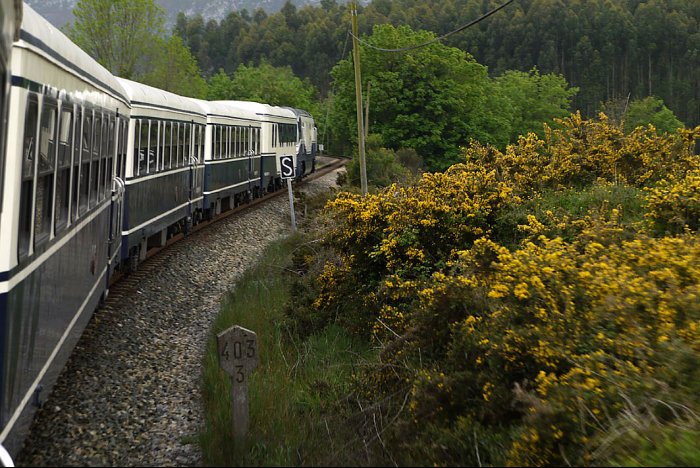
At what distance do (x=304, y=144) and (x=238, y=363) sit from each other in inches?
1227

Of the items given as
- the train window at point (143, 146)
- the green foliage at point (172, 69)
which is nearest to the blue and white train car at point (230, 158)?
the train window at point (143, 146)

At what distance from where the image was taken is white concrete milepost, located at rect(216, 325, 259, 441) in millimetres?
6465

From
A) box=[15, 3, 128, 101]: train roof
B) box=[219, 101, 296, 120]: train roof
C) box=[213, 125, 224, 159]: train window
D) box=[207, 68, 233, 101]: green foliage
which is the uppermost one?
box=[207, 68, 233, 101]: green foliage

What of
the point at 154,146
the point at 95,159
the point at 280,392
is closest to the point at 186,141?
the point at 154,146

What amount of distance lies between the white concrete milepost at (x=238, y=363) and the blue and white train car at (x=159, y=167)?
5.71 meters

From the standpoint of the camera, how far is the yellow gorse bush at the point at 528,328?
203 inches

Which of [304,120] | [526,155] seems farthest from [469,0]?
[526,155]

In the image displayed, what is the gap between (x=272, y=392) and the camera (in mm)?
7715

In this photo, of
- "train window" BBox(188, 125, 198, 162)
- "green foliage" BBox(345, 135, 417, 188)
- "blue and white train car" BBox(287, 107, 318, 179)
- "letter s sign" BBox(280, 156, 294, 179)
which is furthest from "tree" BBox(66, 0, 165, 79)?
"train window" BBox(188, 125, 198, 162)

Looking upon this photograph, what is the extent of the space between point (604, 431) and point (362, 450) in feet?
6.02

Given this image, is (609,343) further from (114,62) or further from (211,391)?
(114,62)

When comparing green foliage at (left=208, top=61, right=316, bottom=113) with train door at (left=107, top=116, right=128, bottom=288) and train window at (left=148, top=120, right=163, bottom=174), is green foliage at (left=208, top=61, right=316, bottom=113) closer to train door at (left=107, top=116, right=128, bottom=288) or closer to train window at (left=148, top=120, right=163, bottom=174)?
train window at (left=148, top=120, right=163, bottom=174)

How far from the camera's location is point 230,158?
22094 millimetres

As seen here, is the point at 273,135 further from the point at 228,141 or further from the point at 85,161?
the point at 85,161
